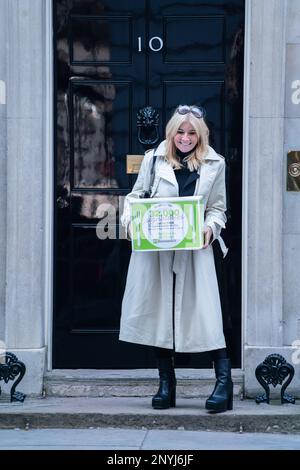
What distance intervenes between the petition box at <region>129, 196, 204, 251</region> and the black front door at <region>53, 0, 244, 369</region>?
1317mm

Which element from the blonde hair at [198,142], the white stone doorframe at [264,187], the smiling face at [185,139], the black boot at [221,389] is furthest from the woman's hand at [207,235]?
the white stone doorframe at [264,187]

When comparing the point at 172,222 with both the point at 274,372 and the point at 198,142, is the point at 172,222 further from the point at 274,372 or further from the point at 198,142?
the point at 274,372

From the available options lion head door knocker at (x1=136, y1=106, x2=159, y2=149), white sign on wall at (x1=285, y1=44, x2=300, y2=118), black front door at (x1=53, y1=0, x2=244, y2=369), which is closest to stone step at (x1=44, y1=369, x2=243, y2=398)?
black front door at (x1=53, y1=0, x2=244, y2=369)

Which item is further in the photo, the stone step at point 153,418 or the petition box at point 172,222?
the stone step at point 153,418

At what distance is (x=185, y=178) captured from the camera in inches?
348

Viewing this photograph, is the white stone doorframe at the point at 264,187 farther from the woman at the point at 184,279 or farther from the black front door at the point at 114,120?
the woman at the point at 184,279

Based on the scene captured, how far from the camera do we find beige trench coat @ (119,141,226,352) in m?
8.77

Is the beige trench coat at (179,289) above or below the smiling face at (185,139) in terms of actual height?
below

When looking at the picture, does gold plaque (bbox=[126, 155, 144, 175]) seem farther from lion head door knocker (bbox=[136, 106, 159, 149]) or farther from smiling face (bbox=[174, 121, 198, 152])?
smiling face (bbox=[174, 121, 198, 152])

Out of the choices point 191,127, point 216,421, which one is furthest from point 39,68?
point 216,421

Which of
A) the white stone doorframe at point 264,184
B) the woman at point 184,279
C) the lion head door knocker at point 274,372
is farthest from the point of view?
the white stone doorframe at point 264,184

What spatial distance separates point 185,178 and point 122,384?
69.7 inches

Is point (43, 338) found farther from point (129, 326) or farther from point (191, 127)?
point (191, 127)

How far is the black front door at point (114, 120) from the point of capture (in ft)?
32.5
